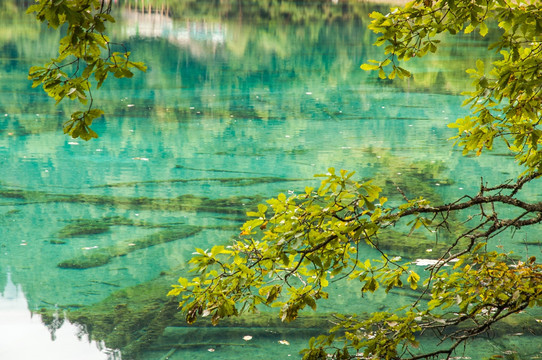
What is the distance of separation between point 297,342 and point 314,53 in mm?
12175

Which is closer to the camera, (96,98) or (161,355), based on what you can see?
(161,355)

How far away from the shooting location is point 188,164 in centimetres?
720

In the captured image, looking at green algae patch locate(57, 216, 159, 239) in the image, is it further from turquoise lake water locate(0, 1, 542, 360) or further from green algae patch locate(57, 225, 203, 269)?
green algae patch locate(57, 225, 203, 269)

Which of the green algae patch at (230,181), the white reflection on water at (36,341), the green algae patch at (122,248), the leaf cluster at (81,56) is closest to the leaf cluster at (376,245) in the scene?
the leaf cluster at (81,56)

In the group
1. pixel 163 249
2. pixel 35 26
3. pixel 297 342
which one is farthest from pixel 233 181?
pixel 35 26

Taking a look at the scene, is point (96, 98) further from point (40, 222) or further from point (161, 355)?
point (161, 355)

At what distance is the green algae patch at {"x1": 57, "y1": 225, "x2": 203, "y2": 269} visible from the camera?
15.6 ft

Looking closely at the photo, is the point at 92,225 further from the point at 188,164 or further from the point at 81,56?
the point at 81,56

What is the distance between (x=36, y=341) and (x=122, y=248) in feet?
4.25

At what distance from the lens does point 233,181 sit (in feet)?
21.6

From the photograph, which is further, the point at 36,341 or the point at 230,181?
the point at 230,181

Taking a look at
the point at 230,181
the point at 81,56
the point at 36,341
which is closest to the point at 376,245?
the point at 81,56

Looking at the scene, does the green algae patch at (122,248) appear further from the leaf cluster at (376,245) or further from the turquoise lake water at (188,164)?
the leaf cluster at (376,245)

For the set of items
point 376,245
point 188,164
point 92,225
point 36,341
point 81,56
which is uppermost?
point 81,56
